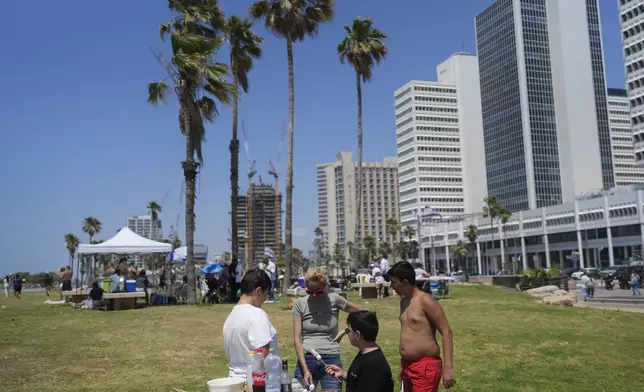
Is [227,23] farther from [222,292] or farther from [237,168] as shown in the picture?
[222,292]

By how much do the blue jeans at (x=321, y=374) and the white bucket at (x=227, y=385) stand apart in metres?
1.02

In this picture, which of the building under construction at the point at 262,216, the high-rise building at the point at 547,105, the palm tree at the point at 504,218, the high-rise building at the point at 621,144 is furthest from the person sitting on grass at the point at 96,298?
the high-rise building at the point at 621,144

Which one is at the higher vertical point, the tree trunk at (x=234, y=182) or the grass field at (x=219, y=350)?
the tree trunk at (x=234, y=182)

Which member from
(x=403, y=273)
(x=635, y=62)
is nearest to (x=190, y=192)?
(x=403, y=273)

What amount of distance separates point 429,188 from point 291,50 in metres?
142

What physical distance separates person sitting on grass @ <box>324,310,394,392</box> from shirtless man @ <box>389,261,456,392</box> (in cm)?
64

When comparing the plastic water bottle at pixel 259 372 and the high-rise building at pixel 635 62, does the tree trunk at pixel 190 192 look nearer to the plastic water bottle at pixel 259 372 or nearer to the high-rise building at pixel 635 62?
the plastic water bottle at pixel 259 372

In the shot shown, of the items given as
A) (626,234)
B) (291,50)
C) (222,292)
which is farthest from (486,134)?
(222,292)

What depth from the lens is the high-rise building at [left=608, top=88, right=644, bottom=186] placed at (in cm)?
16512

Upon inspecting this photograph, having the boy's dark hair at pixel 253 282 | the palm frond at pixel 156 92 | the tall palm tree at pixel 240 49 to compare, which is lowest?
the boy's dark hair at pixel 253 282

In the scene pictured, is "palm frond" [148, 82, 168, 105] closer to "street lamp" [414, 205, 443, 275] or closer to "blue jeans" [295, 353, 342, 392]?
"blue jeans" [295, 353, 342, 392]

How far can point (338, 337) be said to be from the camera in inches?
217

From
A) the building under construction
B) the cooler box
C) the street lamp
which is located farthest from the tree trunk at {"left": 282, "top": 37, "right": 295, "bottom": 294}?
the building under construction

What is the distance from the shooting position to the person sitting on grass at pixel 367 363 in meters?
4.34
